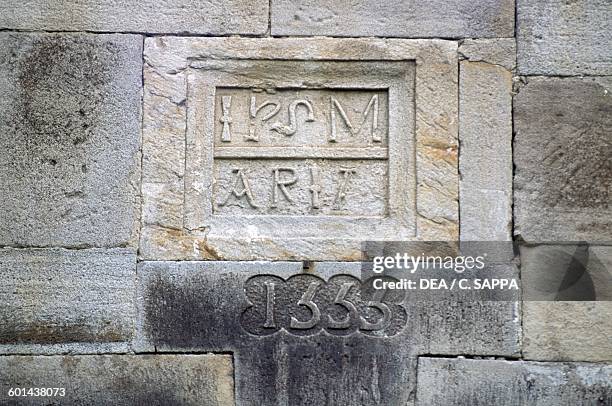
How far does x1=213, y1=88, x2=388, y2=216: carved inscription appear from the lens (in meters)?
3.64

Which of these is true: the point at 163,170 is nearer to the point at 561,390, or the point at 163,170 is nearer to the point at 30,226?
the point at 30,226

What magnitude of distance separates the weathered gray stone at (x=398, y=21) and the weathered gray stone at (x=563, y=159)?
0.31 meters

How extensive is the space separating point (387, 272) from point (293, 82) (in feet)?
2.92

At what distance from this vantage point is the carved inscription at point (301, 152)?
3.64 meters

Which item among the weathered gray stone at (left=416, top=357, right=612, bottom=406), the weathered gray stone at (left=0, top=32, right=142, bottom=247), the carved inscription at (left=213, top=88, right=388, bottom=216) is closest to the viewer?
the weathered gray stone at (left=416, top=357, right=612, bottom=406)

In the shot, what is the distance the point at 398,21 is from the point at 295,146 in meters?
0.68

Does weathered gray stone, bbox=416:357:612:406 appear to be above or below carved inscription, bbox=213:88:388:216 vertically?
below

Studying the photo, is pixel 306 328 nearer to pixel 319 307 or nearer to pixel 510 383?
pixel 319 307

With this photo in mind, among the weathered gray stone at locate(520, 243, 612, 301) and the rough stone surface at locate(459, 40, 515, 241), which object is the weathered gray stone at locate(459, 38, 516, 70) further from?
the weathered gray stone at locate(520, 243, 612, 301)

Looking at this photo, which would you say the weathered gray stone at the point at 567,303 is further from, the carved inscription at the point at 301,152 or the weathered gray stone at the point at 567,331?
the carved inscription at the point at 301,152

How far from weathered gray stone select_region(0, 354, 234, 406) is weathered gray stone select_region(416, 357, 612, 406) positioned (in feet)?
2.62

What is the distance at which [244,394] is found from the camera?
3.44 meters

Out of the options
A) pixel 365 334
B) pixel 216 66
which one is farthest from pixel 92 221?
pixel 365 334

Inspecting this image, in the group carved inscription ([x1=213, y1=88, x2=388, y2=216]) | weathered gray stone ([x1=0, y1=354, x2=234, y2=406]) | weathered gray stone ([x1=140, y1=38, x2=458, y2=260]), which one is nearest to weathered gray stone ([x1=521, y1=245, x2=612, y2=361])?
weathered gray stone ([x1=140, y1=38, x2=458, y2=260])
